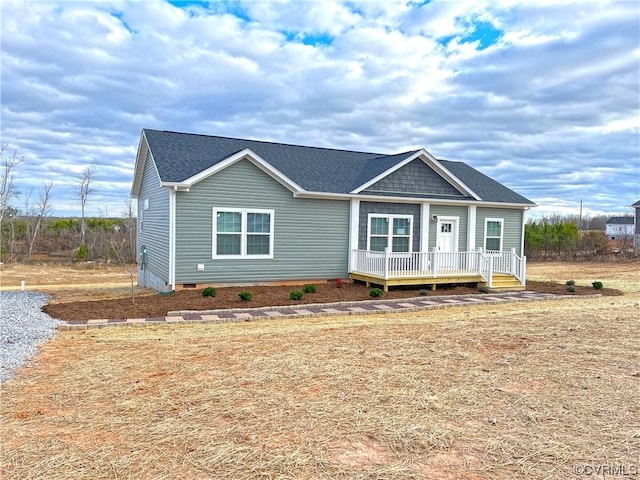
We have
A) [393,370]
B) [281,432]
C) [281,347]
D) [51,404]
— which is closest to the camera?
[281,432]

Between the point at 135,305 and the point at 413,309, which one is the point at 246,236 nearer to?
the point at 135,305

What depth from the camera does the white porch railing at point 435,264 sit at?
46.6 feet

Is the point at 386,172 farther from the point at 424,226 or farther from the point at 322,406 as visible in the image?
the point at 322,406

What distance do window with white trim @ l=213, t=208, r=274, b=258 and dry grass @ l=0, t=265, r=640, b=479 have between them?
574 centimetres

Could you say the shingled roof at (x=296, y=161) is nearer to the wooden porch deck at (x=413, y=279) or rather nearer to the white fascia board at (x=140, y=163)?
the white fascia board at (x=140, y=163)

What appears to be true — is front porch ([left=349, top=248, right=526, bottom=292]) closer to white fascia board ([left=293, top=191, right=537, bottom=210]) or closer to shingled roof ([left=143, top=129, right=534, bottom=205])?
white fascia board ([left=293, top=191, right=537, bottom=210])

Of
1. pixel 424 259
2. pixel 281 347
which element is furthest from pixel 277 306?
pixel 424 259

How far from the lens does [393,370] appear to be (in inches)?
220

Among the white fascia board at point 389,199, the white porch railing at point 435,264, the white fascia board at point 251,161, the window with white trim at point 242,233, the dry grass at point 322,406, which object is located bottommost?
the dry grass at point 322,406

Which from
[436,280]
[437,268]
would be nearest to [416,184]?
[437,268]

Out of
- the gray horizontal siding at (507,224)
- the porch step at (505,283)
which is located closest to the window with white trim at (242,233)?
the porch step at (505,283)

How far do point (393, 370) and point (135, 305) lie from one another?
23.1 feet

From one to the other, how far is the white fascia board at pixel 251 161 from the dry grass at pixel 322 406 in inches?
219

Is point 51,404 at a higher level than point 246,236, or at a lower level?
lower
